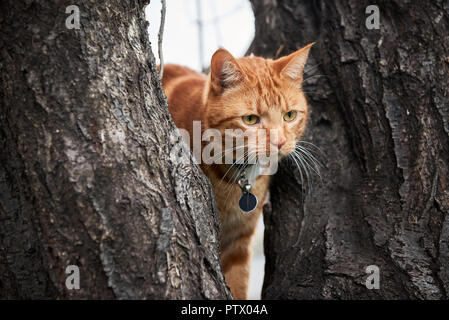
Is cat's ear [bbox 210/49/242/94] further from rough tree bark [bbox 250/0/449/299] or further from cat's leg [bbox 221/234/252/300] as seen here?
cat's leg [bbox 221/234/252/300]

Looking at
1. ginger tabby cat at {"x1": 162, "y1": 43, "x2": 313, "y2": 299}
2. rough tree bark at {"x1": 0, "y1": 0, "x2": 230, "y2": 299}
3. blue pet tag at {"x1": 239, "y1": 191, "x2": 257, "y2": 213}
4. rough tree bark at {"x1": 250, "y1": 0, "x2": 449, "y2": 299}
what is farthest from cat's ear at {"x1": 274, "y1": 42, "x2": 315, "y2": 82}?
rough tree bark at {"x1": 0, "y1": 0, "x2": 230, "y2": 299}

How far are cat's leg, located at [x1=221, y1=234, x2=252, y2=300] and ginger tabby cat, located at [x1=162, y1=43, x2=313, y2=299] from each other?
29mm

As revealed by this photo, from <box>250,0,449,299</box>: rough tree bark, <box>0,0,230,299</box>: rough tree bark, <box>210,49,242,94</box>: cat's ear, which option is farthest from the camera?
<box>210,49,242,94</box>: cat's ear

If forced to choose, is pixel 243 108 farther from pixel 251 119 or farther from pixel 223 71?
pixel 223 71

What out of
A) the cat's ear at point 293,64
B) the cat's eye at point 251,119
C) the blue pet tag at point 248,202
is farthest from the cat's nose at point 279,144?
the cat's ear at point 293,64

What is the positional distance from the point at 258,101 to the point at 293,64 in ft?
0.95

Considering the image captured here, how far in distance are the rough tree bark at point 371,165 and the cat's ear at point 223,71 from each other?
0.53m

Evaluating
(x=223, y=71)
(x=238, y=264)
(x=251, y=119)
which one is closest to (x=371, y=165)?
(x=251, y=119)

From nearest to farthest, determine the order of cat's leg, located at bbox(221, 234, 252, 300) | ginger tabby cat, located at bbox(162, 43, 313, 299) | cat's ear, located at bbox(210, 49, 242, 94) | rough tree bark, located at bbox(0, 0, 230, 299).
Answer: rough tree bark, located at bbox(0, 0, 230, 299) → cat's ear, located at bbox(210, 49, 242, 94) → ginger tabby cat, located at bbox(162, 43, 313, 299) → cat's leg, located at bbox(221, 234, 252, 300)

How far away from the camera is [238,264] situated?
2707 mm

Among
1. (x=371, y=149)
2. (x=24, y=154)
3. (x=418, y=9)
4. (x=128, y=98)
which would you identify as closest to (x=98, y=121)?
(x=128, y=98)

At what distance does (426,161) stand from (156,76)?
1.27 m

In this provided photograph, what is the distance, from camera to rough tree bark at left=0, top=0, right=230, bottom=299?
1256 millimetres
